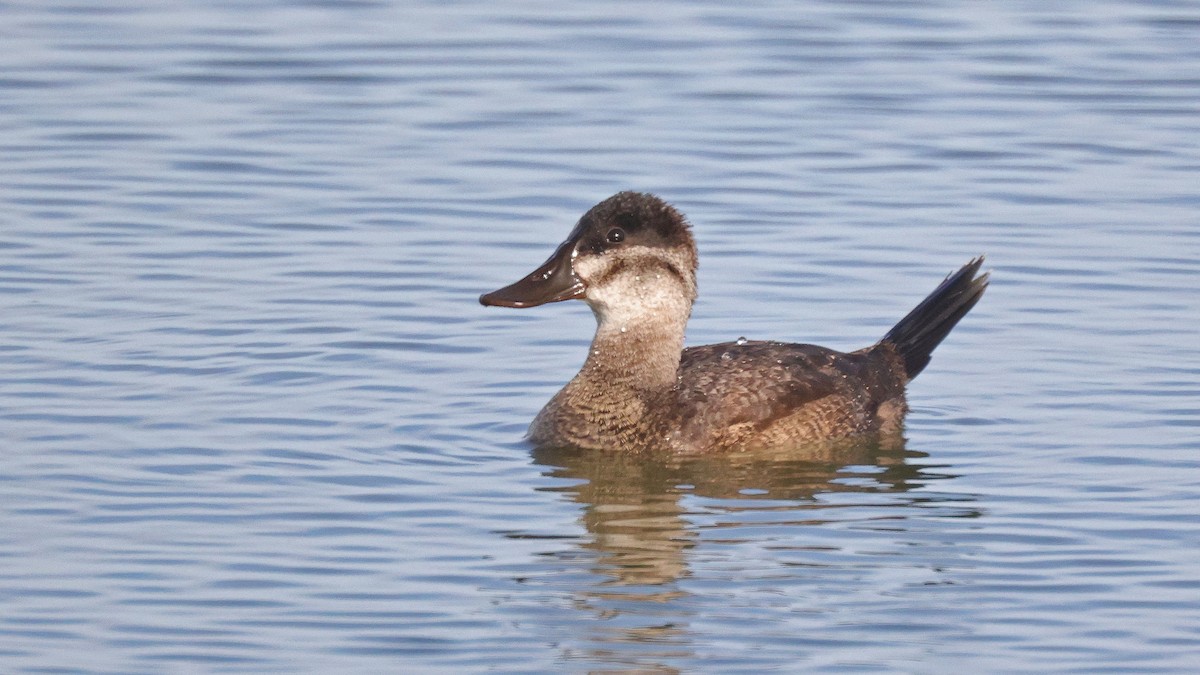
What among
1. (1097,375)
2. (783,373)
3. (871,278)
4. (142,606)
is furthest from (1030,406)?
(142,606)

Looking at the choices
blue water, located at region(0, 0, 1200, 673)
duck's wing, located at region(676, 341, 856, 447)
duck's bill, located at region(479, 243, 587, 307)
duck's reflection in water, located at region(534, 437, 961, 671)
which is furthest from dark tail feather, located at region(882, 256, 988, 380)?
duck's bill, located at region(479, 243, 587, 307)

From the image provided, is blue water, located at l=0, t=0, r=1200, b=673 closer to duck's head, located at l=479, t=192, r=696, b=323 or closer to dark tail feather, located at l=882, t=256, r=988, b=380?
dark tail feather, located at l=882, t=256, r=988, b=380

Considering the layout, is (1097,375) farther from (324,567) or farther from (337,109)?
(337,109)

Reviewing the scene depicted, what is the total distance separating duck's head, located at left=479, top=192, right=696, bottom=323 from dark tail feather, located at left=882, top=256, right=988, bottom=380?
1319 millimetres

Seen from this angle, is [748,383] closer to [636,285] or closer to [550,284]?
[636,285]

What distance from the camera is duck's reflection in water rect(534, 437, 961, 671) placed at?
7.65m

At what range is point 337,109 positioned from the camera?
1639 cm

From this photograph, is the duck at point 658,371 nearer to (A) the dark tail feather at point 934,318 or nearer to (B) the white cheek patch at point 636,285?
(B) the white cheek patch at point 636,285

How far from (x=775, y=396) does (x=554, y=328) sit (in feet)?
7.51

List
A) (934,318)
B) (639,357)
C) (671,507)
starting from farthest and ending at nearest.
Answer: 1. (934,318)
2. (639,357)
3. (671,507)

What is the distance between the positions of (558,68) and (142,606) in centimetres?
1043

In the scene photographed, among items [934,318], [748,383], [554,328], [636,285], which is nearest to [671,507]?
[748,383]

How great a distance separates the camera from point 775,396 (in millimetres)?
10211

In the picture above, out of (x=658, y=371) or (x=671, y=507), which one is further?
(x=658, y=371)
